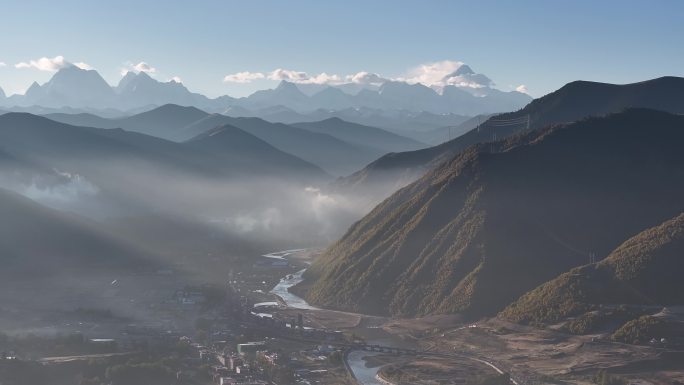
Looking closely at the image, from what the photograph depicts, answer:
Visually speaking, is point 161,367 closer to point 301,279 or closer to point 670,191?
point 301,279

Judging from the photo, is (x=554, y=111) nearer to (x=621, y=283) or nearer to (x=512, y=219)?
(x=512, y=219)

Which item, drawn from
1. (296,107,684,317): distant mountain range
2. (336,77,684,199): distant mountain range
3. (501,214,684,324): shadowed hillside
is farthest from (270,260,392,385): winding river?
(336,77,684,199): distant mountain range

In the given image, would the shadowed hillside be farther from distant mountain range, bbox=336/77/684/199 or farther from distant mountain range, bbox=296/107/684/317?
distant mountain range, bbox=336/77/684/199

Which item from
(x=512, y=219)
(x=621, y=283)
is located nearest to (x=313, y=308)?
(x=512, y=219)

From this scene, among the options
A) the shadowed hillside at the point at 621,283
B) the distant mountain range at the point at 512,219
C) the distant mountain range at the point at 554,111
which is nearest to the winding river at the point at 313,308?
the distant mountain range at the point at 512,219

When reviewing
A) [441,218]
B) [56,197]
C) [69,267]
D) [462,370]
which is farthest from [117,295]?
[56,197]

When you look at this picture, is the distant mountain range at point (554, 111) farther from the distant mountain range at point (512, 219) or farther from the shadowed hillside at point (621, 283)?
the shadowed hillside at point (621, 283)

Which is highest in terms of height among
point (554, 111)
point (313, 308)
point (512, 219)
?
point (554, 111)
